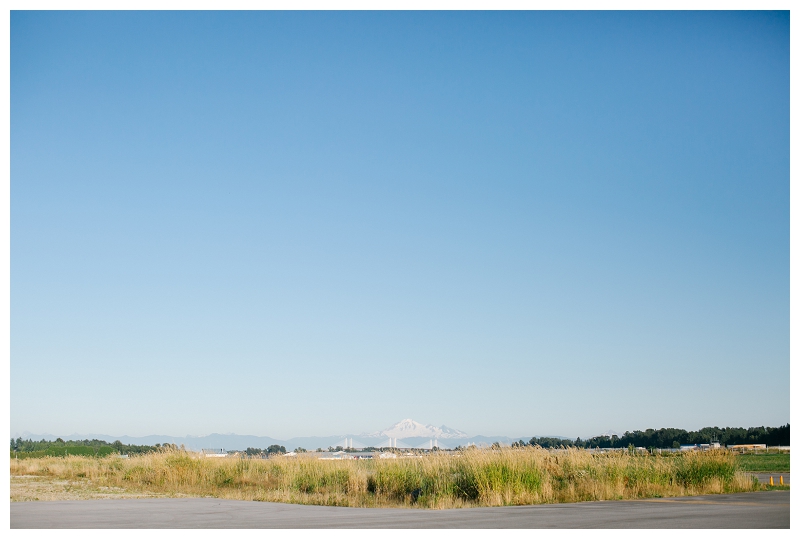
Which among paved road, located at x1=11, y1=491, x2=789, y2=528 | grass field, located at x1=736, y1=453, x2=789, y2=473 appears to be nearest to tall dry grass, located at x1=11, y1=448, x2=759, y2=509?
paved road, located at x1=11, y1=491, x2=789, y2=528

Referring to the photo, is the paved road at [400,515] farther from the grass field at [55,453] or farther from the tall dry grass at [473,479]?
the grass field at [55,453]

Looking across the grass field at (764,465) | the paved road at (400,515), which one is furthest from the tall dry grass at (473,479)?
the grass field at (764,465)

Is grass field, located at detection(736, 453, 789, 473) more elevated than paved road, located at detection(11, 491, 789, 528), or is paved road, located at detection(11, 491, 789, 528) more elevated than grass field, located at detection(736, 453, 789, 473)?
paved road, located at detection(11, 491, 789, 528)

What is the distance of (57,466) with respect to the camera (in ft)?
109

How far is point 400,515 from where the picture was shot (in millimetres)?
13039

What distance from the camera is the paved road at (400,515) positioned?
11117 millimetres

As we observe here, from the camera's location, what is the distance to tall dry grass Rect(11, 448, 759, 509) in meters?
17.2

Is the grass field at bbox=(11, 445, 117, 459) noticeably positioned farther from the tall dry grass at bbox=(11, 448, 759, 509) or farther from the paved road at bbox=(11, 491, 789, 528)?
the paved road at bbox=(11, 491, 789, 528)

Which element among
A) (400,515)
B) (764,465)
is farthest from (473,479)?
(764,465)

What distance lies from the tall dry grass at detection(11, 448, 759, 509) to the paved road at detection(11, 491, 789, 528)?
7.45 ft
